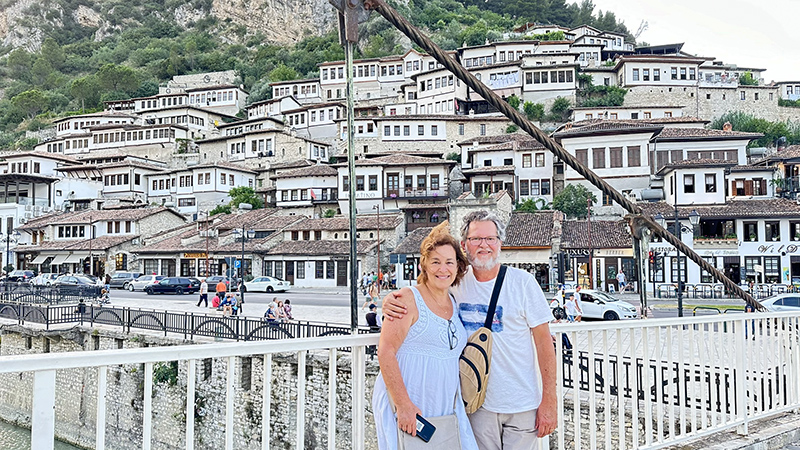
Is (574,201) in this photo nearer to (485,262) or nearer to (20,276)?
(485,262)

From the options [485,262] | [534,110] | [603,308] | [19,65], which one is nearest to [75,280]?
[603,308]

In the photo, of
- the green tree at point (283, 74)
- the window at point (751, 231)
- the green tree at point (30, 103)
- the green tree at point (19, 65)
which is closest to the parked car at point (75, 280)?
the window at point (751, 231)

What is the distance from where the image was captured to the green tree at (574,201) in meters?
44.2

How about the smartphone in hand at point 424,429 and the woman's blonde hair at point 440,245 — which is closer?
the smartphone in hand at point 424,429

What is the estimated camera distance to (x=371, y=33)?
4045 inches

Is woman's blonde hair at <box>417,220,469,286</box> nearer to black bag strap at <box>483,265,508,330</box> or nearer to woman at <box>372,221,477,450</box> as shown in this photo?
woman at <box>372,221,477,450</box>

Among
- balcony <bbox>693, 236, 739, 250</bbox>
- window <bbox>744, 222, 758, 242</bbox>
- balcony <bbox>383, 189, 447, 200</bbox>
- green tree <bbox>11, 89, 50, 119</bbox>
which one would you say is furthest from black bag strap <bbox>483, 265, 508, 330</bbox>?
green tree <bbox>11, 89, 50, 119</bbox>

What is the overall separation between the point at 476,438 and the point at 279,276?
134ft

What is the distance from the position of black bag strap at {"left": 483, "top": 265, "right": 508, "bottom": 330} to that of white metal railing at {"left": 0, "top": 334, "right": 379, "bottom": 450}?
595 millimetres

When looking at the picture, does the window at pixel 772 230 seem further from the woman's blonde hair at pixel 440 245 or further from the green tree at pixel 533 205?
the woman's blonde hair at pixel 440 245

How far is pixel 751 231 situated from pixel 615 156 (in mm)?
13084

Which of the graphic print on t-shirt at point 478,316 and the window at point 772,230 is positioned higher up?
the window at point 772,230

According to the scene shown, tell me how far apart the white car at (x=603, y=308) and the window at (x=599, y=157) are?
26.5 m

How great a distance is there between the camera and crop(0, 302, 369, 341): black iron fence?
14.4 m
